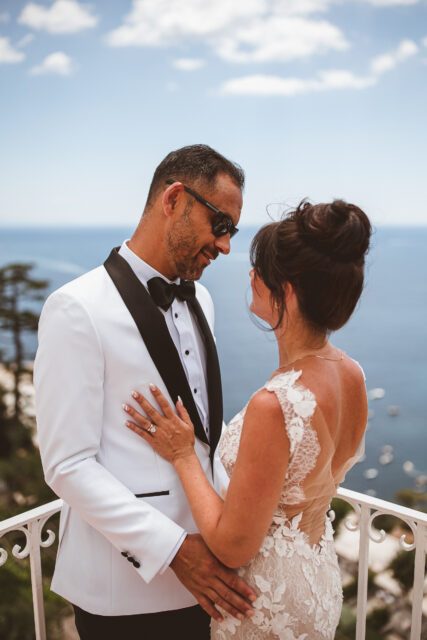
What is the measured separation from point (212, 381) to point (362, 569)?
1.11m

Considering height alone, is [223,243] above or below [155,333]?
above

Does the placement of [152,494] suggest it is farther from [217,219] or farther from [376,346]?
[376,346]

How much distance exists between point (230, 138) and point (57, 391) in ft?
222

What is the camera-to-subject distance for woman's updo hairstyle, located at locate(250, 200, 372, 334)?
137 centimetres

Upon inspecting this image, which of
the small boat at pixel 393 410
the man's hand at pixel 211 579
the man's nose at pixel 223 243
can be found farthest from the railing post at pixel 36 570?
the small boat at pixel 393 410

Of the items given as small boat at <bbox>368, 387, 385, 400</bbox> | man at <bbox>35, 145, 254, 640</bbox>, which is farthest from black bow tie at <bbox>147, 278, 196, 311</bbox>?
small boat at <bbox>368, 387, 385, 400</bbox>

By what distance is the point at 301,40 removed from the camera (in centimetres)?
5269

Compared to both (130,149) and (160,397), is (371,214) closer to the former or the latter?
(160,397)

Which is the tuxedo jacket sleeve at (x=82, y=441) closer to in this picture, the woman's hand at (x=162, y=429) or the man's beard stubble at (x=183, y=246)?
the woman's hand at (x=162, y=429)

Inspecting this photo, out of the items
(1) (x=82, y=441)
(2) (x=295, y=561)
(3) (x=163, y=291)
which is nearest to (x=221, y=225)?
(3) (x=163, y=291)

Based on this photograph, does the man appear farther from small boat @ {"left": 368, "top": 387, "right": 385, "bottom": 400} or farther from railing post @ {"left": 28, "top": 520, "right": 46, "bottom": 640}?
small boat @ {"left": 368, "top": 387, "right": 385, "bottom": 400}

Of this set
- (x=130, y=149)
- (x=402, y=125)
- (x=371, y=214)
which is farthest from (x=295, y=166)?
(x=371, y=214)

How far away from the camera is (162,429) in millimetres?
1581

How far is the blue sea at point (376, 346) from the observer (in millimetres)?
31859
